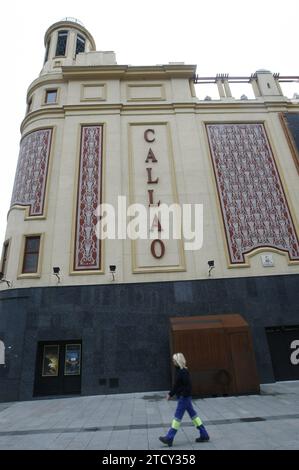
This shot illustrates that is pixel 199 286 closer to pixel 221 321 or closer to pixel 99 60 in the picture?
pixel 221 321

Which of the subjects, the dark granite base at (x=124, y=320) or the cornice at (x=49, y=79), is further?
the cornice at (x=49, y=79)

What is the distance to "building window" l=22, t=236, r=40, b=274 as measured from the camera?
1441 cm

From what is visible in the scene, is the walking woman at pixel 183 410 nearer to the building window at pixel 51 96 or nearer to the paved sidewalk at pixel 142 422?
the paved sidewalk at pixel 142 422

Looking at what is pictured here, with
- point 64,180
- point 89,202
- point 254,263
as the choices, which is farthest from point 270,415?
point 64,180

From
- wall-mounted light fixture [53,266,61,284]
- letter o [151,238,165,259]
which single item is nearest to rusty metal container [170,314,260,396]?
letter o [151,238,165,259]

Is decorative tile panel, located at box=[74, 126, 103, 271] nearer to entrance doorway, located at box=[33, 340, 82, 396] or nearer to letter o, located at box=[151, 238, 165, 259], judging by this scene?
letter o, located at box=[151, 238, 165, 259]

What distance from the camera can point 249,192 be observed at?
16141 millimetres

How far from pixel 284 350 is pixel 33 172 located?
16695 mm

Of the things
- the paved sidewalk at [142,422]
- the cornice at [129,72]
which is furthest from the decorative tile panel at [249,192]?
the paved sidewalk at [142,422]

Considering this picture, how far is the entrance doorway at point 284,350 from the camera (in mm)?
12969

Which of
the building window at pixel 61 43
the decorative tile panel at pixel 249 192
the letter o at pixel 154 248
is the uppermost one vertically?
the building window at pixel 61 43

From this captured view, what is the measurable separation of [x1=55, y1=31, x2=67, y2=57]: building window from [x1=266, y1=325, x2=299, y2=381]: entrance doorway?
82.2 ft

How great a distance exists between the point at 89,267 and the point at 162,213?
496cm

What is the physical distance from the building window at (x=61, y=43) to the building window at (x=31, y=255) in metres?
16.6
